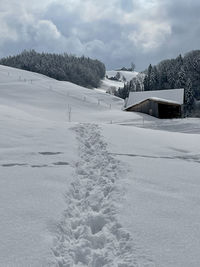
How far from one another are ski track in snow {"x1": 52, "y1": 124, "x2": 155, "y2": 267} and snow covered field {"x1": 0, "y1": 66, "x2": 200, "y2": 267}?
0.02m

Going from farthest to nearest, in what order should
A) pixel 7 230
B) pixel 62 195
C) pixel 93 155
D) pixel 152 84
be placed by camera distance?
pixel 152 84 → pixel 93 155 → pixel 62 195 → pixel 7 230

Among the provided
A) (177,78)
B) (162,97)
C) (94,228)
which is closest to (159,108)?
(162,97)

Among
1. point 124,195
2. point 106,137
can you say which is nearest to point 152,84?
point 106,137

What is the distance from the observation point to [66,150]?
40.8 ft

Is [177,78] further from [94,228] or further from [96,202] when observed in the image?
[94,228]

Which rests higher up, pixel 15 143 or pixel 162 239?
pixel 15 143

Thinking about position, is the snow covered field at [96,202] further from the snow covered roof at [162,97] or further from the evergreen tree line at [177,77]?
the evergreen tree line at [177,77]

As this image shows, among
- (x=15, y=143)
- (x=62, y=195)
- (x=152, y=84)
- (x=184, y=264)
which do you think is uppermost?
(x=152, y=84)

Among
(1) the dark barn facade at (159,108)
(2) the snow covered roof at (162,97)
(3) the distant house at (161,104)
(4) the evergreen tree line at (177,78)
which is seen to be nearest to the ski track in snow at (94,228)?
(1) the dark barn facade at (159,108)

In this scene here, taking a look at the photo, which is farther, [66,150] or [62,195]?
[66,150]

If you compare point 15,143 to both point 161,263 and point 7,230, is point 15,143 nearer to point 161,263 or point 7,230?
point 7,230

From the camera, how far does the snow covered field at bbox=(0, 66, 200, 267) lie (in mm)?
5531

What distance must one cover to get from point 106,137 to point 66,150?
344 centimetres

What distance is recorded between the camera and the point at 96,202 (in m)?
7.67
